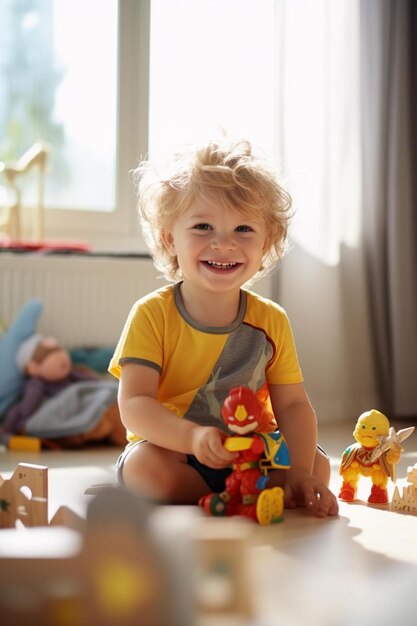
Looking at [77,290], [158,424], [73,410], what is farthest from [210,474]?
[77,290]

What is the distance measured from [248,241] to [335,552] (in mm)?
Result: 495

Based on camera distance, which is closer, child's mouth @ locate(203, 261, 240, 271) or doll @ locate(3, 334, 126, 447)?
child's mouth @ locate(203, 261, 240, 271)

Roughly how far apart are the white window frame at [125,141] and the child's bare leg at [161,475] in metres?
1.50

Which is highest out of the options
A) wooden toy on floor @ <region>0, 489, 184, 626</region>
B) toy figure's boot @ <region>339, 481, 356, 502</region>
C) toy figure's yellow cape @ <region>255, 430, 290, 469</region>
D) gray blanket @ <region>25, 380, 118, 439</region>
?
wooden toy on floor @ <region>0, 489, 184, 626</region>

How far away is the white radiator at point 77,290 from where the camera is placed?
2.45 meters

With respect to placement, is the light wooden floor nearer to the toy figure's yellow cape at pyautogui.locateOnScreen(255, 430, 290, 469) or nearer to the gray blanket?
the toy figure's yellow cape at pyautogui.locateOnScreen(255, 430, 290, 469)

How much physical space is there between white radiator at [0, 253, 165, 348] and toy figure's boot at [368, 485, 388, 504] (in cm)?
125

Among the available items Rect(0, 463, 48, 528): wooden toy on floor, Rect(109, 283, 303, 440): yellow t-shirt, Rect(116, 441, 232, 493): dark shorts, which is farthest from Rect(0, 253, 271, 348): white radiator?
Rect(0, 463, 48, 528): wooden toy on floor

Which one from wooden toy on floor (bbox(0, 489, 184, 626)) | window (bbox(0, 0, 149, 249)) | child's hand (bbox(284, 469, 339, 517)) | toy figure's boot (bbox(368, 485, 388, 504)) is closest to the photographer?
wooden toy on floor (bbox(0, 489, 184, 626))

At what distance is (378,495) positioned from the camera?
4.66 ft

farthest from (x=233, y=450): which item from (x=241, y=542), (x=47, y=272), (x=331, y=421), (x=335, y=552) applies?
(x=331, y=421)

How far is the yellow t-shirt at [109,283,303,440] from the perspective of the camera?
54.2 inches

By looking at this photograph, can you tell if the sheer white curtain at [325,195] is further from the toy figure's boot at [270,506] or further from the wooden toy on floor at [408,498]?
the toy figure's boot at [270,506]

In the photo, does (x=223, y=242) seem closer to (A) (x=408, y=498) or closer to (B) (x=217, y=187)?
(B) (x=217, y=187)
